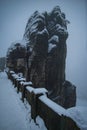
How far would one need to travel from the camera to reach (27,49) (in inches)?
1361

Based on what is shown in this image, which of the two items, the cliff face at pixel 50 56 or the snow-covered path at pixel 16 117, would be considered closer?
the snow-covered path at pixel 16 117

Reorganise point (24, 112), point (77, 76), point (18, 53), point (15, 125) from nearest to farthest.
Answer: point (15, 125)
point (24, 112)
point (18, 53)
point (77, 76)

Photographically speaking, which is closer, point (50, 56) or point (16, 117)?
point (16, 117)

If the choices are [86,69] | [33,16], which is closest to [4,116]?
[33,16]

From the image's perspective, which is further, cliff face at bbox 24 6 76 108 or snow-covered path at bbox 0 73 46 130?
cliff face at bbox 24 6 76 108

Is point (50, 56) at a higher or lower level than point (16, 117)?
higher

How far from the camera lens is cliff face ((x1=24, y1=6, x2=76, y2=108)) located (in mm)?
32812

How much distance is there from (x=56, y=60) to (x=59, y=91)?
782 centimetres

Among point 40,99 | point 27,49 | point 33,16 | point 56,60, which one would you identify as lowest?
point 40,99

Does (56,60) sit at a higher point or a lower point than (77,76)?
higher

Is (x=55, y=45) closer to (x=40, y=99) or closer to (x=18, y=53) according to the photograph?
(x=18, y=53)

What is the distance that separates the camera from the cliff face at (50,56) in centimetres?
3281

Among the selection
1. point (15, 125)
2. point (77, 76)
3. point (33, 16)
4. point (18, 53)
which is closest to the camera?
point (15, 125)

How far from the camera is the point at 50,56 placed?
33875mm
